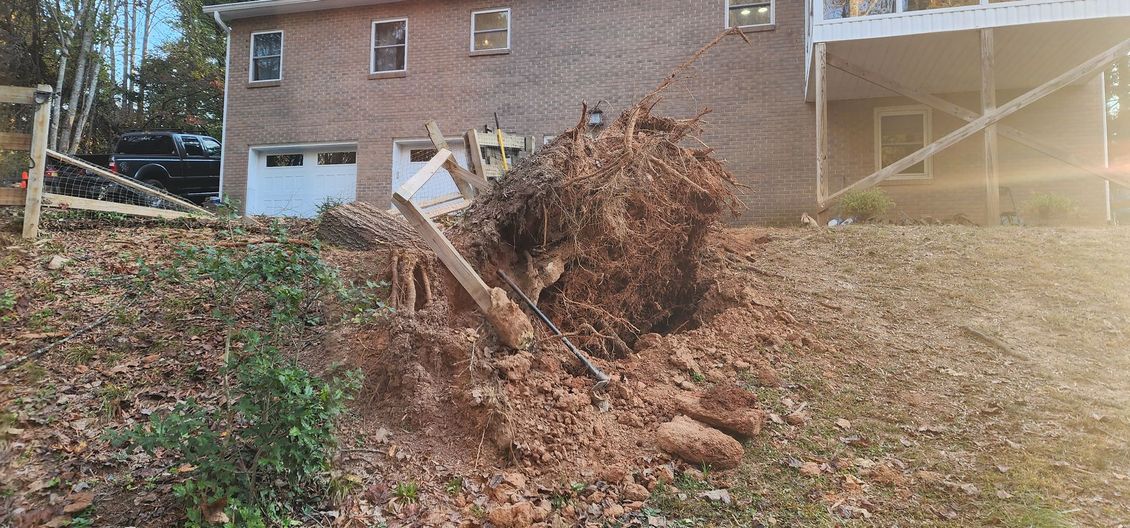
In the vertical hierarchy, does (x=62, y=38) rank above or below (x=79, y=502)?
above

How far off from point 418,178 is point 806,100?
9.60m

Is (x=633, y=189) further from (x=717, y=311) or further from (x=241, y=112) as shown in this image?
(x=241, y=112)

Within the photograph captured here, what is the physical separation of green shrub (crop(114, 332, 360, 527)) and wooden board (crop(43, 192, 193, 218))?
3728mm

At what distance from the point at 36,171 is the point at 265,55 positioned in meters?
9.75

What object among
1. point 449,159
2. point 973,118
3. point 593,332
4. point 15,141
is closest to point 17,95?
point 15,141

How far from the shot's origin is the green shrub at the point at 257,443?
273cm

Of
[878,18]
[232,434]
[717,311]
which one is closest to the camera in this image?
[232,434]

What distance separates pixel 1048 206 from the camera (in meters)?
9.73

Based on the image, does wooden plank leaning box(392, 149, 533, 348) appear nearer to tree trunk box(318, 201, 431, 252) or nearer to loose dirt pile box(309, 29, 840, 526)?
loose dirt pile box(309, 29, 840, 526)

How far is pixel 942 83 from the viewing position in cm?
1098

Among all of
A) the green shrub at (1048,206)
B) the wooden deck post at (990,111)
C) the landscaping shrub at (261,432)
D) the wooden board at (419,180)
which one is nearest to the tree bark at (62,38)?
the wooden board at (419,180)

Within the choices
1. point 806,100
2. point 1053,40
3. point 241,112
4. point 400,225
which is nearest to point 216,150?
point 241,112

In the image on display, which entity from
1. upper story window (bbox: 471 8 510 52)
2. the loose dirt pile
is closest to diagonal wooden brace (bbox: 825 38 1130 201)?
the loose dirt pile

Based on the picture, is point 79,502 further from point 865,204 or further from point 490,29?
point 490,29
